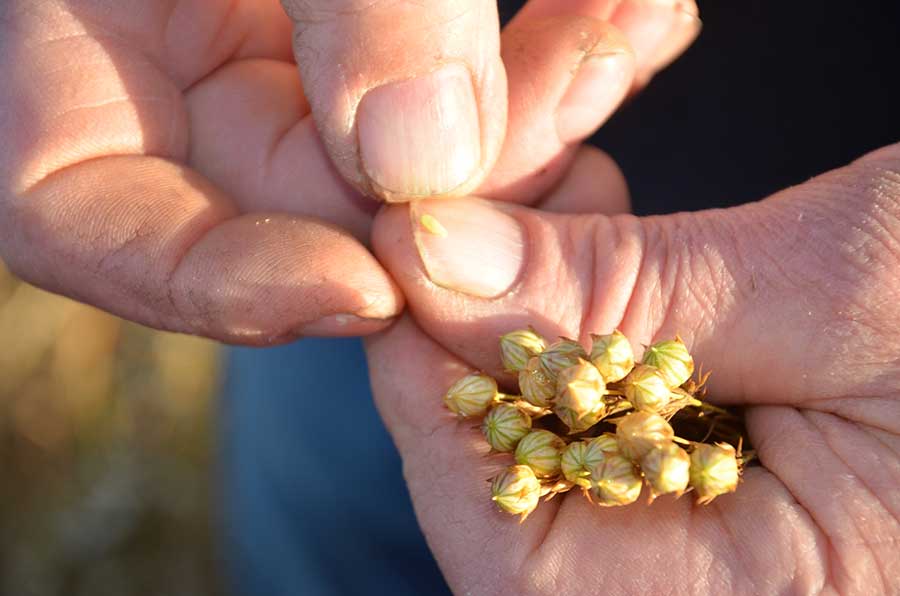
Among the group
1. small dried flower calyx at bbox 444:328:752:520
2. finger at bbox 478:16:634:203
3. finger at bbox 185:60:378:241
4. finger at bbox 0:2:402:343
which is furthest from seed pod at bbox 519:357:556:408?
finger at bbox 185:60:378:241

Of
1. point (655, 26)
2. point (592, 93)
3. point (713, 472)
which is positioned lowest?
point (713, 472)

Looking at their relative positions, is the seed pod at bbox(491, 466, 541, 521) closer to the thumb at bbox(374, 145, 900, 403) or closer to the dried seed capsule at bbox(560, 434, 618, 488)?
the dried seed capsule at bbox(560, 434, 618, 488)

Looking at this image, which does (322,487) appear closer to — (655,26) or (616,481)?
(616,481)

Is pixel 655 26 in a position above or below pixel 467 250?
above

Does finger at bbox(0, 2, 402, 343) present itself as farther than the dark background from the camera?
No

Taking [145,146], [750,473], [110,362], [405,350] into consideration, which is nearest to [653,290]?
[750,473]

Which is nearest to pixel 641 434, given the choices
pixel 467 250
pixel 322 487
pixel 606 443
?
pixel 606 443
